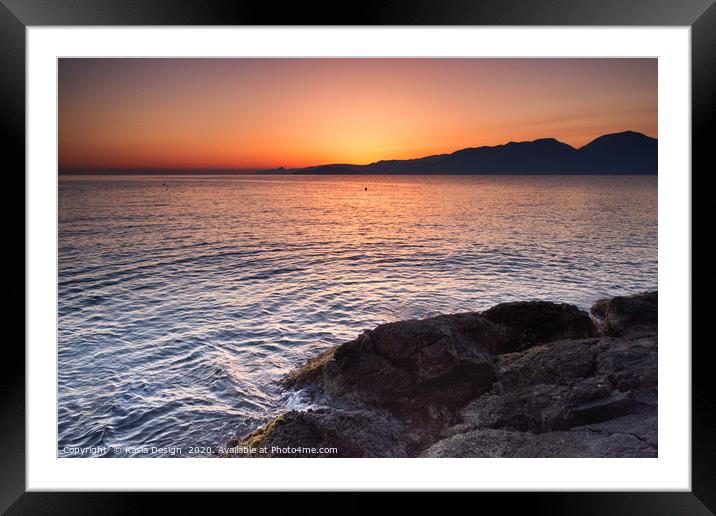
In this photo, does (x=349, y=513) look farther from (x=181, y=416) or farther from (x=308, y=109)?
(x=308, y=109)

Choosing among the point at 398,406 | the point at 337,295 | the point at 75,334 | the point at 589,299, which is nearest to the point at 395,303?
the point at 337,295

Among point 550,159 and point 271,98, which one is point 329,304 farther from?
point 550,159

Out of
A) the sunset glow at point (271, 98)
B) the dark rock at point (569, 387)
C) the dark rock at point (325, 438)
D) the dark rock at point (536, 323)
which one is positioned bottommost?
the dark rock at point (325, 438)

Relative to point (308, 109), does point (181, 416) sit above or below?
below

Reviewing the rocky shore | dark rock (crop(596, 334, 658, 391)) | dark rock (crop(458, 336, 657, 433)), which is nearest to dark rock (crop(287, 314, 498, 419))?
the rocky shore

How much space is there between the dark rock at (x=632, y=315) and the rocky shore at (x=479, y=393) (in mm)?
251

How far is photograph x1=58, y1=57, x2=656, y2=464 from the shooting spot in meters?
4.45

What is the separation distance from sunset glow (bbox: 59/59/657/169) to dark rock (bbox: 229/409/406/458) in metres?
15.8

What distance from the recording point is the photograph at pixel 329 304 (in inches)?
175

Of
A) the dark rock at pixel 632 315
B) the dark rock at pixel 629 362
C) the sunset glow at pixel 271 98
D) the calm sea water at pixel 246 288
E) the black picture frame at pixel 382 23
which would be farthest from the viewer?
the sunset glow at pixel 271 98

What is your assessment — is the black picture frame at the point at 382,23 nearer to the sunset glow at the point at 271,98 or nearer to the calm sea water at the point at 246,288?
the calm sea water at the point at 246,288

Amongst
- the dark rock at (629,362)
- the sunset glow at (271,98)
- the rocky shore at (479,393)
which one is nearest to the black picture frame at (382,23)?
the rocky shore at (479,393)

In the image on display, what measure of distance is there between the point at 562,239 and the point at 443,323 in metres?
15.5
